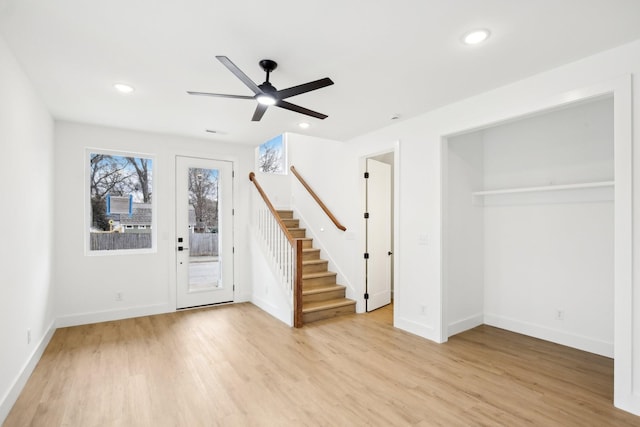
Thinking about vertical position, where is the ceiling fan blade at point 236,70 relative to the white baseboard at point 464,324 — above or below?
above

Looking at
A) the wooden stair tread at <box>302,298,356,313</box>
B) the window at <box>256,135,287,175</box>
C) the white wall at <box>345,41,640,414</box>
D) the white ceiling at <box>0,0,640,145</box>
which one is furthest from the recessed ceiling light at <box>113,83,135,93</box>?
the window at <box>256,135,287,175</box>

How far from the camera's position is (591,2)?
1906 mm

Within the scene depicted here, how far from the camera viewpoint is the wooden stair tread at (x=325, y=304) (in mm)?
4406

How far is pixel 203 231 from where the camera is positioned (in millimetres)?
5168

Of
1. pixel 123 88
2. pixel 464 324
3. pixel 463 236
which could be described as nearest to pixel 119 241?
pixel 123 88

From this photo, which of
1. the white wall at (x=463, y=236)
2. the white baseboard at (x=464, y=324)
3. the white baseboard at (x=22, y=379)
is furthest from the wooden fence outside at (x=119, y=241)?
the white baseboard at (x=464, y=324)

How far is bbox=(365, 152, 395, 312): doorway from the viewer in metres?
4.88

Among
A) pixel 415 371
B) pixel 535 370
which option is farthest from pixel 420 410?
pixel 535 370

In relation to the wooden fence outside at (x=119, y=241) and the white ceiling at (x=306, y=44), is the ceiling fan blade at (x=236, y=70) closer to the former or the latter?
the white ceiling at (x=306, y=44)

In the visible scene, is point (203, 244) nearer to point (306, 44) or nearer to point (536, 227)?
point (306, 44)

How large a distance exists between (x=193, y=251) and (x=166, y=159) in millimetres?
1460

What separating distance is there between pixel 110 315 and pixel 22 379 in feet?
5.98

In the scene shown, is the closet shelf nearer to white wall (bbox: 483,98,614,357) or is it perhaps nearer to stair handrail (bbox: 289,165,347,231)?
white wall (bbox: 483,98,614,357)

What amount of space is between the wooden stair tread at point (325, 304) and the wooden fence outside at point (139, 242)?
1.81 meters
